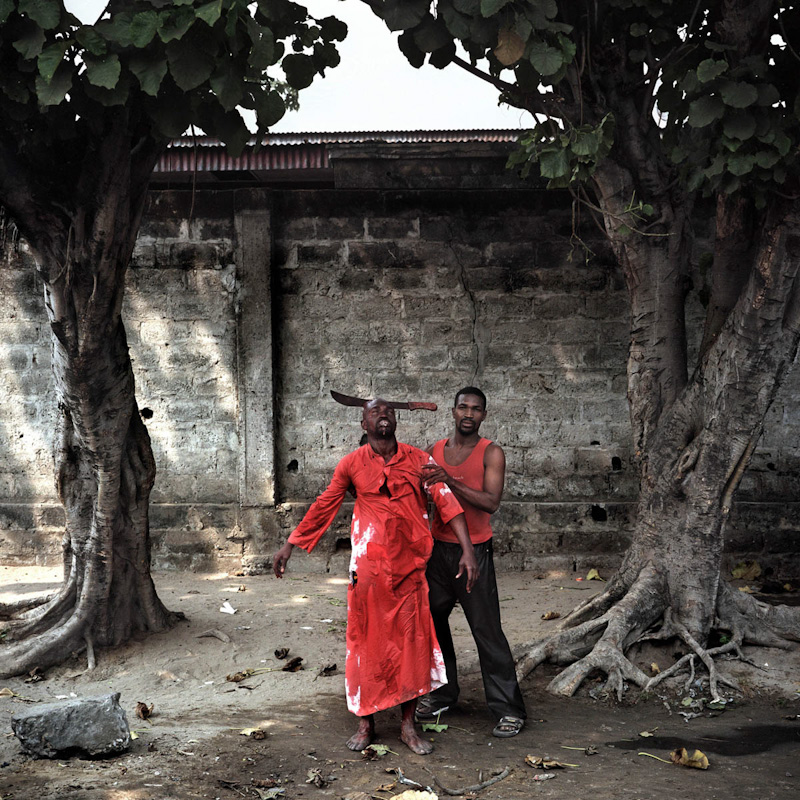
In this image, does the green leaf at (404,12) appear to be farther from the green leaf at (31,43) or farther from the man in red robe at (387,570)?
the man in red robe at (387,570)

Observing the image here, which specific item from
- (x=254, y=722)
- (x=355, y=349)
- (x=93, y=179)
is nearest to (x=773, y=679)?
(x=254, y=722)

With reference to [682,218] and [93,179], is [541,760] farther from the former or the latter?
[93,179]

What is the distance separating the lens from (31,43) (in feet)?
13.6

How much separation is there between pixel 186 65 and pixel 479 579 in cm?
281

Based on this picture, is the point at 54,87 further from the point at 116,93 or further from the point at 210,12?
the point at 210,12

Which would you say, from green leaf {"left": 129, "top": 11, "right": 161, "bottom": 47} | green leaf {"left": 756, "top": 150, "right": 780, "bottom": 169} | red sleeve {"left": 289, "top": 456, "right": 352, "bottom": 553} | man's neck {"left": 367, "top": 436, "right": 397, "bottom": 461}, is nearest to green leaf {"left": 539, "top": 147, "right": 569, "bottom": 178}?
green leaf {"left": 756, "top": 150, "right": 780, "bottom": 169}

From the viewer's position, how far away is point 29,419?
8.34 metres

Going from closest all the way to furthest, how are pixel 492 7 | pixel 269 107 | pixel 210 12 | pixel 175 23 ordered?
pixel 210 12, pixel 175 23, pixel 492 7, pixel 269 107

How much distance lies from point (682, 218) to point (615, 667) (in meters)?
2.78

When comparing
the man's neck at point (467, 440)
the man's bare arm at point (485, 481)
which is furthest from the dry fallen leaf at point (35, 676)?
the man's neck at point (467, 440)

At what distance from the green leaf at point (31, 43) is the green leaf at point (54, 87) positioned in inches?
4.3

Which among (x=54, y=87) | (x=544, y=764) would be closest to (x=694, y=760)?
(x=544, y=764)

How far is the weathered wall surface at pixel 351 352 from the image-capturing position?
8062mm

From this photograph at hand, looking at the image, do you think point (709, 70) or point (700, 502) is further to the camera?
point (700, 502)
